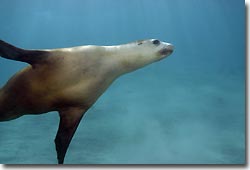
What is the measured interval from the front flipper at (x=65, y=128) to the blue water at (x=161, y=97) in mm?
220

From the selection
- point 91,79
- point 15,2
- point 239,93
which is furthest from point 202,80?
point 15,2

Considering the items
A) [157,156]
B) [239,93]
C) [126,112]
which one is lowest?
[157,156]

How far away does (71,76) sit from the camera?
94.6 inches

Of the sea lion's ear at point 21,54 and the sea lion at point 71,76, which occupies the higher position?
the sea lion's ear at point 21,54

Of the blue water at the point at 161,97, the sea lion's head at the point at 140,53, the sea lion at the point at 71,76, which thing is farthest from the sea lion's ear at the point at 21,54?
the sea lion's head at the point at 140,53

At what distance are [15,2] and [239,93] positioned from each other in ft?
6.33

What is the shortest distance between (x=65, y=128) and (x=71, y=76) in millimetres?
376

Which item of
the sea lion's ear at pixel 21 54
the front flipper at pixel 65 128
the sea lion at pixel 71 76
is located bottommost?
the front flipper at pixel 65 128

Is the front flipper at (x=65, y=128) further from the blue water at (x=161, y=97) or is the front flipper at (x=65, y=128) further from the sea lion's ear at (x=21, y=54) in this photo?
the sea lion's ear at (x=21, y=54)

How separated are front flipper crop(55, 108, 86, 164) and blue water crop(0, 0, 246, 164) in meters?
0.22

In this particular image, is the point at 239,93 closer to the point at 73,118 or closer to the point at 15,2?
the point at 73,118

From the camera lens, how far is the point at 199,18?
2.99 m

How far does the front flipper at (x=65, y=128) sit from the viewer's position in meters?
2.44

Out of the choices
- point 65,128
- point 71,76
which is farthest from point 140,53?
point 65,128
